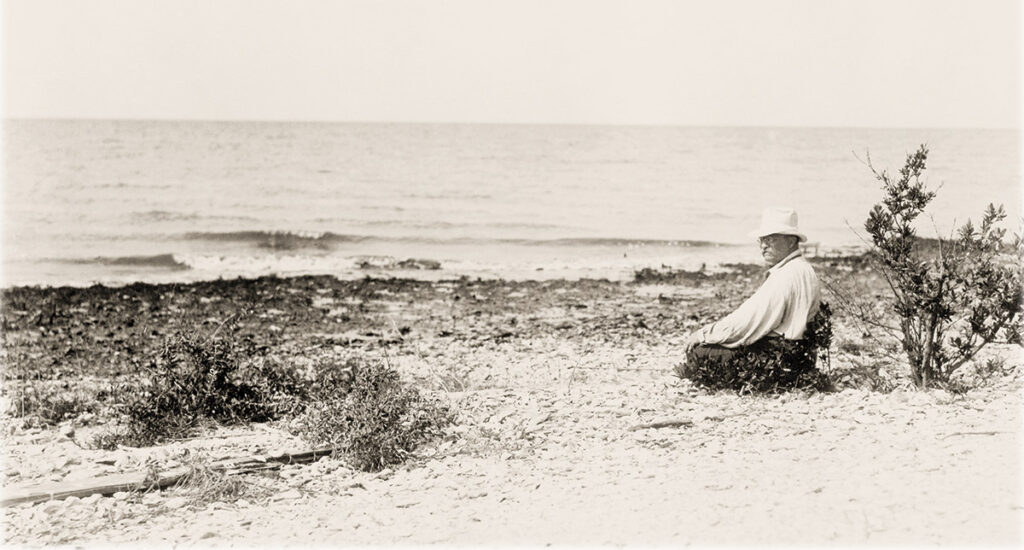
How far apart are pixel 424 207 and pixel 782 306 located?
23245 mm

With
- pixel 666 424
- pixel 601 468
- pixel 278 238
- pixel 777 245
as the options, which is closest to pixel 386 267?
pixel 278 238

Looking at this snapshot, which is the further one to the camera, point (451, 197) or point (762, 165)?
point (762, 165)

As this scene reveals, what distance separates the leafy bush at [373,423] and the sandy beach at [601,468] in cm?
11

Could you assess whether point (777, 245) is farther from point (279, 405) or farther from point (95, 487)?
point (95, 487)

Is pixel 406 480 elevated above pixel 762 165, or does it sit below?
below

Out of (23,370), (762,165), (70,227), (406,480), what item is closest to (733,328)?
(406,480)

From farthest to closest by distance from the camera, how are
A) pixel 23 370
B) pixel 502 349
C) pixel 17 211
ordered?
pixel 17 211 → pixel 502 349 → pixel 23 370

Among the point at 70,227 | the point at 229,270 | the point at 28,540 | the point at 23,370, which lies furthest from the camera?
the point at 70,227

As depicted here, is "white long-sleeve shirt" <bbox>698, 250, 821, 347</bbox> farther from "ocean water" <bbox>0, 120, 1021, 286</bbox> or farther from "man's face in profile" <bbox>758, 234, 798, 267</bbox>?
"ocean water" <bbox>0, 120, 1021, 286</bbox>

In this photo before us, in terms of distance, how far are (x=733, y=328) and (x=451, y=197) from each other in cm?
2549

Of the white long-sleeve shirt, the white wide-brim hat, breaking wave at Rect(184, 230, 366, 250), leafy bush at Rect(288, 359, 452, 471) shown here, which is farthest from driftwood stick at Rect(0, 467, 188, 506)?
breaking wave at Rect(184, 230, 366, 250)

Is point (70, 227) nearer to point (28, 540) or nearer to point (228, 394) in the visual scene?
point (228, 394)

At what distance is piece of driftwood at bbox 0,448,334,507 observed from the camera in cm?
509

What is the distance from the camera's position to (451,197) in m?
31.5
